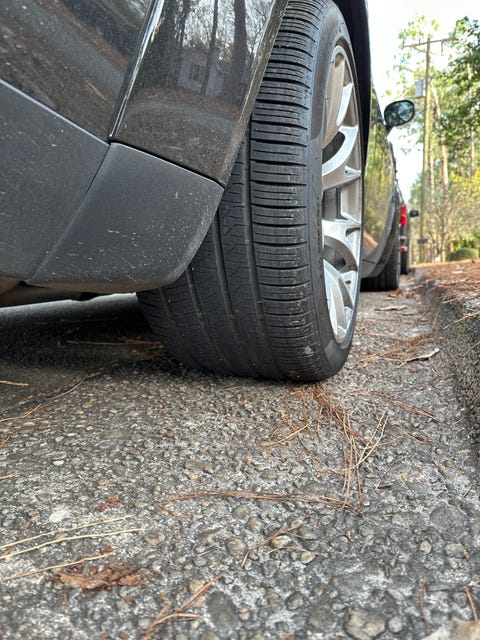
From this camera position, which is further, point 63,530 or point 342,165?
point 342,165

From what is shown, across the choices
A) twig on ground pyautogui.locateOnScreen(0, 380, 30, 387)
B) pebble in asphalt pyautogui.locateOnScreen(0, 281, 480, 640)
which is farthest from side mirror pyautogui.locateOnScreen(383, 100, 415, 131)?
twig on ground pyautogui.locateOnScreen(0, 380, 30, 387)

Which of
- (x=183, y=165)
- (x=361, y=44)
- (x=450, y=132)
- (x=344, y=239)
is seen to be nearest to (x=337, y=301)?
(x=344, y=239)

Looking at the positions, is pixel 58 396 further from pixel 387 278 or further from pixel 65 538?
pixel 387 278

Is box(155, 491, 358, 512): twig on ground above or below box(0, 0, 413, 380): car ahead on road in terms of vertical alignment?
below

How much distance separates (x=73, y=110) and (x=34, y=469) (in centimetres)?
67

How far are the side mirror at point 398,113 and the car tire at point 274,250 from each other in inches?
68.9

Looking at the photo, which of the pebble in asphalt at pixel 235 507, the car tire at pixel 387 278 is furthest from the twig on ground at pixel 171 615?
the car tire at pixel 387 278

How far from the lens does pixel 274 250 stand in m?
1.30

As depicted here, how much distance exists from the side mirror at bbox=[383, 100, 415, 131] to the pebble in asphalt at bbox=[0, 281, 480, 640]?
200 centimetres

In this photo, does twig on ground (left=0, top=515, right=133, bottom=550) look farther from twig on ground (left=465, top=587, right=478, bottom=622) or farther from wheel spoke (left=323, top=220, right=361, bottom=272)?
wheel spoke (left=323, top=220, right=361, bottom=272)

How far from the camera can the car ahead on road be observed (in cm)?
83

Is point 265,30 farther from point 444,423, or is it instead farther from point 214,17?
point 444,423

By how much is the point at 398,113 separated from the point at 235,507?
9.39ft

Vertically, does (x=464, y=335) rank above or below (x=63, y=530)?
above
